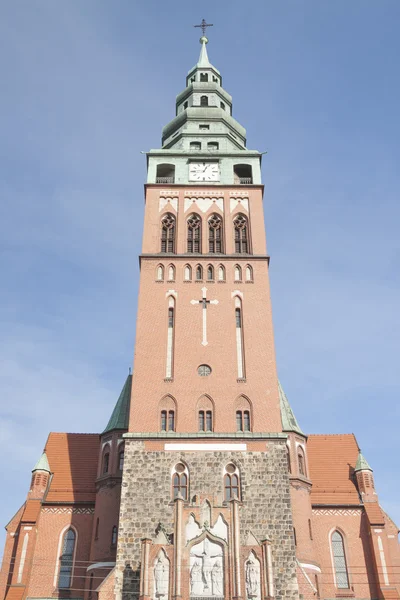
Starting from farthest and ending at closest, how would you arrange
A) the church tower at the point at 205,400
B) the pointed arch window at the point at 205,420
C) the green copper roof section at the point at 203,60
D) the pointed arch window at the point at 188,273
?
the green copper roof section at the point at 203,60, the pointed arch window at the point at 188,273, the pointed arch window at the point at 205,420, the church tower at the point at 205,400

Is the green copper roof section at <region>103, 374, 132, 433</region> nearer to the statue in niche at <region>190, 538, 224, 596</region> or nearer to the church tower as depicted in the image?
the church tower

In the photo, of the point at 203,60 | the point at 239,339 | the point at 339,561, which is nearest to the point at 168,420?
the point at 239,339

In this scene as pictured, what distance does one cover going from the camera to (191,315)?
32.3 metres

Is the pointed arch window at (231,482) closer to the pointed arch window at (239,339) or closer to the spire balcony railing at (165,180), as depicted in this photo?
the pointed arch window at (239,339)

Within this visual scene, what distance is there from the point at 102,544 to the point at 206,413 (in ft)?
26.4

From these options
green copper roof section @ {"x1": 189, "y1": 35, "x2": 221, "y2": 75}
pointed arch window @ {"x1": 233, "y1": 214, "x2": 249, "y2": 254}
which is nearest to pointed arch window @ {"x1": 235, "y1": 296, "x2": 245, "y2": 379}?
pointed arch window @ {"x1": 233, "y1": 214, "x2": 249, "y2": 254}

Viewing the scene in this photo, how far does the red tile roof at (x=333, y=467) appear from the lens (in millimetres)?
33844

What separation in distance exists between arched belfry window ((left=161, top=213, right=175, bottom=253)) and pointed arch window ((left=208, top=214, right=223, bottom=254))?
203cm

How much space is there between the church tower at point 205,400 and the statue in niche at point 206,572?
4 cm

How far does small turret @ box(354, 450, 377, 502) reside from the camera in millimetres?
33625

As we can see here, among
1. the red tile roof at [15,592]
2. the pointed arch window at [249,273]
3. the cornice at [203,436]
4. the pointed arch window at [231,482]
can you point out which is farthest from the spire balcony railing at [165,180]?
the red tile roof at [15,592]

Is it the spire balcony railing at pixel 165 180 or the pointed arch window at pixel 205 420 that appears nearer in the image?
the pointed arch window at pixel 205 420

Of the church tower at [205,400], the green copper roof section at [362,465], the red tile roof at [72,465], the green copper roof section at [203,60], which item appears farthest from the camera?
the green copper roof section at [203,60]

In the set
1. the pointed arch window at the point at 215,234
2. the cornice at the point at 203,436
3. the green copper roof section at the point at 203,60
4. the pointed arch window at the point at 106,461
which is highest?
the green copper roof section at the point at 203,60
